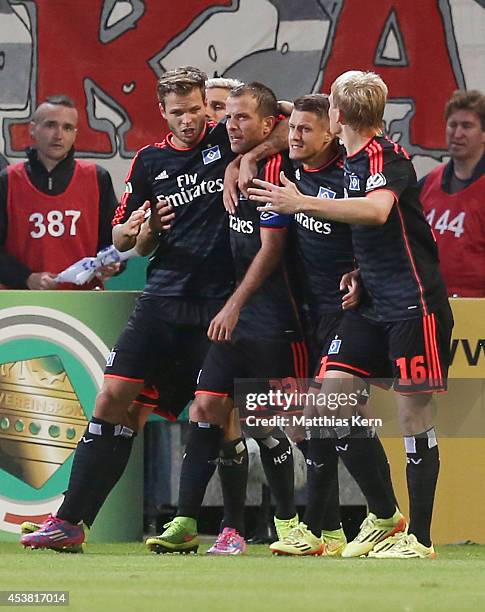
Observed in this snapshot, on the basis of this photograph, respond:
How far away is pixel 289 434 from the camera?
7.50 meters

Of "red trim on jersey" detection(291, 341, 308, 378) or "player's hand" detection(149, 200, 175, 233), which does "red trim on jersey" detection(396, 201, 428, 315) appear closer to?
"red trim on jersey" detection(291, 341, 308, 378)

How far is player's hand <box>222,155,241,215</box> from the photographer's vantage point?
7.03 metres

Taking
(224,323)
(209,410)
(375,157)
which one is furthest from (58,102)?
(375,157)

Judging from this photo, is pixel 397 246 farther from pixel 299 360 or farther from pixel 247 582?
pixel 247 582

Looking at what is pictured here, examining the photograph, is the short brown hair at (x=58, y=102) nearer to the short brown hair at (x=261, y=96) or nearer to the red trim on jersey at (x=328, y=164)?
the short brown hair at (x=261, y=96)

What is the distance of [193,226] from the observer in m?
7.22

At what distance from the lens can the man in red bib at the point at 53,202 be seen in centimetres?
888

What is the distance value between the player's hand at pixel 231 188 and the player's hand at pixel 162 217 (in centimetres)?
25

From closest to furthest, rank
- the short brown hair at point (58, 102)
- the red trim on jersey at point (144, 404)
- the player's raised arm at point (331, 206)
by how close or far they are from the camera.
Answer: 1. the player's raised arm at point (331, 206)
2. the red trim on jersey at point (144, 404)
3. the short brown hair at point (58, 102)

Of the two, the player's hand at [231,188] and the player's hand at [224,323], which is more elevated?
the player's hand at [231,188]

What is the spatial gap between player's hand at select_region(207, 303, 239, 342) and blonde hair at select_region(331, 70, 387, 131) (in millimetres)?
952

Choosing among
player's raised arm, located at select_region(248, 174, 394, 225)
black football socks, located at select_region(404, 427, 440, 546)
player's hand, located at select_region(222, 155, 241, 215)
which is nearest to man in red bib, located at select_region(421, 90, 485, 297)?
player's hand, located at select_region(222, 155, 241, 215)

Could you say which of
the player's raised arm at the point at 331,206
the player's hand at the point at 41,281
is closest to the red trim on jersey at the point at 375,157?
the player's raised arm at the point at 331,206

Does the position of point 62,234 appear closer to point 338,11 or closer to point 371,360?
point 338,11
